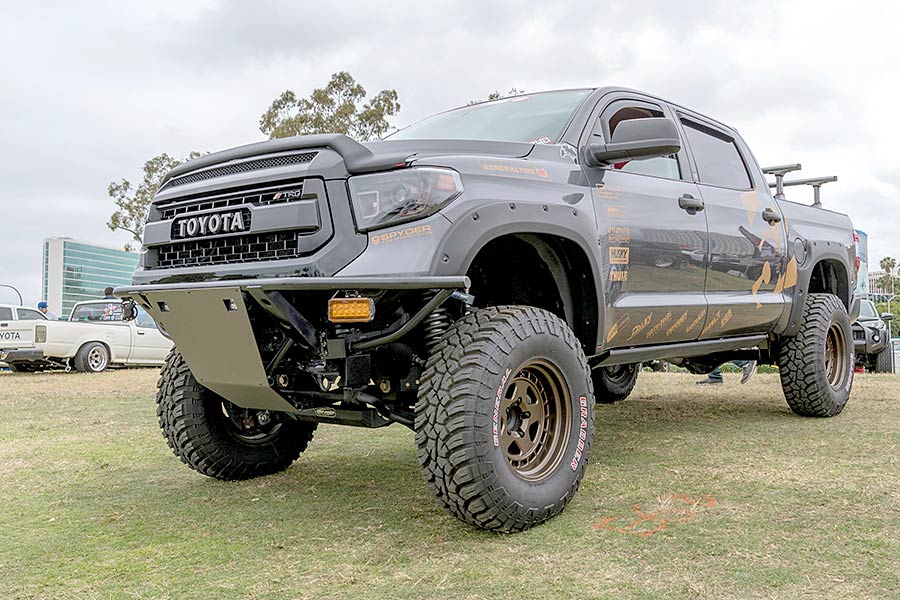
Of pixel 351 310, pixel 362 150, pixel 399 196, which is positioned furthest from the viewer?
pixel 362 150

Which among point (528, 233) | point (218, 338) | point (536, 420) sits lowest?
point (536, 420)

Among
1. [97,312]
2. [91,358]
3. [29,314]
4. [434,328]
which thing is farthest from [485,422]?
[29,314]

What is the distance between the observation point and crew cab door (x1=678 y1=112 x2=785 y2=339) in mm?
5051

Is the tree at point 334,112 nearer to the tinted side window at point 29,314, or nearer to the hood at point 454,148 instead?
the tinted side window at point 29,314

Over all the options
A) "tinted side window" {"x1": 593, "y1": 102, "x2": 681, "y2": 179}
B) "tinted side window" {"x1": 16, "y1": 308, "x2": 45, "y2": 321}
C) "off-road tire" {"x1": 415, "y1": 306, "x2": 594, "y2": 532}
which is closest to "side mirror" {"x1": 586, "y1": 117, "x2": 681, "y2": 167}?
"tinted side window" {"x1": 593, "y1": 102, "x2": 681, "y2": 179}

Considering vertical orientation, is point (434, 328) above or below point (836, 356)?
above

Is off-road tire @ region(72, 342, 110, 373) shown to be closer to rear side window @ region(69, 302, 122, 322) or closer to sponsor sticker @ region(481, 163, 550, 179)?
rear side window @ region(69, 302, 122, 322)

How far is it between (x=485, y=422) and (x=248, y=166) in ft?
4.96

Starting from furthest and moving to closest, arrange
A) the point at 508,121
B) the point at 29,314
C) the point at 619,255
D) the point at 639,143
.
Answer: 1. the point at 29,314
2. the point at 508,121
3. the point at 619,255
4. the point at 639,143

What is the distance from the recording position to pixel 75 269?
52.9m

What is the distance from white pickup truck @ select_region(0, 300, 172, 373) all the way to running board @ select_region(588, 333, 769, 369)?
11802 millimetres

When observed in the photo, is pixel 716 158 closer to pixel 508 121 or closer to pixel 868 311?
pixel 508 121

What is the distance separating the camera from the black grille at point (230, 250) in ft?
10.8

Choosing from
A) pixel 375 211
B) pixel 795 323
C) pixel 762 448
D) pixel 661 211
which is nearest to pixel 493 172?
pixel 375 211
